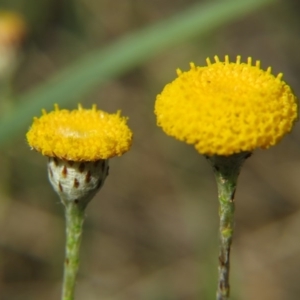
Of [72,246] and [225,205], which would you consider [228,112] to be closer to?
[225,205]

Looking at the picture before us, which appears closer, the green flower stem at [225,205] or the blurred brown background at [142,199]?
the green flower stem at [225,205]

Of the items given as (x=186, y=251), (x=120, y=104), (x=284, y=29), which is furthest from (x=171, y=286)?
(x=284, y=29)

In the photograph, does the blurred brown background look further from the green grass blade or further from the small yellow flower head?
the small yellow flower head

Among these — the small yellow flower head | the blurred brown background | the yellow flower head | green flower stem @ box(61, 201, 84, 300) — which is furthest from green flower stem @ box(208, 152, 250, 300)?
the blurred brown background

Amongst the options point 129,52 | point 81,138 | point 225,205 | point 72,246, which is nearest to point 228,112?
point 225,205

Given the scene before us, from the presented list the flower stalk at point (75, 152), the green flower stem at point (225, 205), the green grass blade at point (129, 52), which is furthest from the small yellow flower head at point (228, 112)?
the green grass blade at point (129, 52)

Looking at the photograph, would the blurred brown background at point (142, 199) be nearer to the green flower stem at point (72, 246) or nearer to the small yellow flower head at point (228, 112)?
the green flower stem at point (72, 246)
